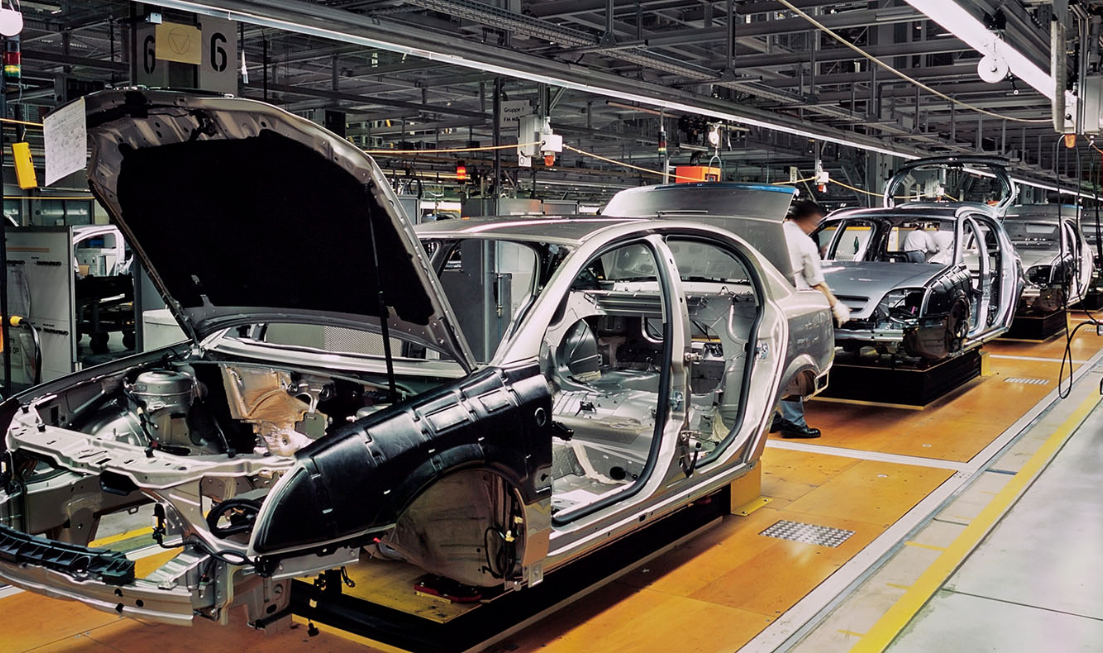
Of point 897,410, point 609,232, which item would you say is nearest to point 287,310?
point 609,232

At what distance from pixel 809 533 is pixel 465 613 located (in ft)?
6.94

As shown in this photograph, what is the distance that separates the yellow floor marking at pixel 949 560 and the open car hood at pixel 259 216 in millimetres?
1966

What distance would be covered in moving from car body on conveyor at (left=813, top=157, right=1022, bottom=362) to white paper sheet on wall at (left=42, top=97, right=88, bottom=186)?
19.9 feet

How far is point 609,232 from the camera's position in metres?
3.71

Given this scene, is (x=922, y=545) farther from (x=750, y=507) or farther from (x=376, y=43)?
(x=376, y=43)

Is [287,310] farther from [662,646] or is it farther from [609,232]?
[662,646]

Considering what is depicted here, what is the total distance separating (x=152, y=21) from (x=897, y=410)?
6.54 metres

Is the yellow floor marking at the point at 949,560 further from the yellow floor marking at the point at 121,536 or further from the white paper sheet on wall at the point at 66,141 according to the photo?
the yellow floor marking at the point at 121,536

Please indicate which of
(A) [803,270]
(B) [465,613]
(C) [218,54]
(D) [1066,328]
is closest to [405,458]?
(B) [465,613]

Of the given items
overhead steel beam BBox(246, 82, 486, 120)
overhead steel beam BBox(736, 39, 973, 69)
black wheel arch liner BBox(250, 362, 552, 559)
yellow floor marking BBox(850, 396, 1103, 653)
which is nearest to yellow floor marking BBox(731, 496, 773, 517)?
yellow floor marking BBox(850, 396, 1103, 653)

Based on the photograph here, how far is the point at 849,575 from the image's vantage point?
166 inches

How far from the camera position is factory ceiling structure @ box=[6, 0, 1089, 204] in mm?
6859

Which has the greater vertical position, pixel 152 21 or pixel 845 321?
pixel 152 21

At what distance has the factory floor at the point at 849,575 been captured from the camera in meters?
3.59
